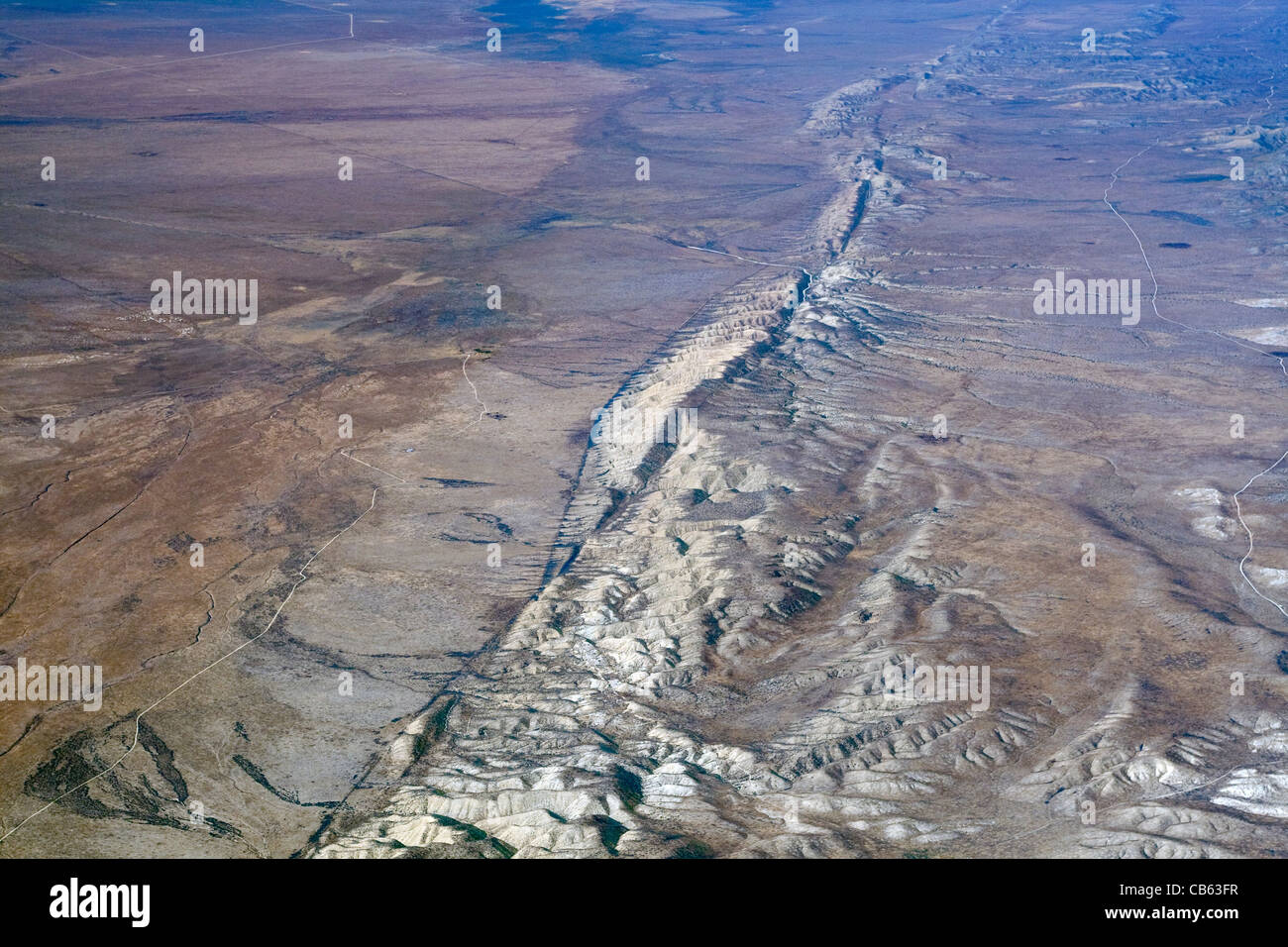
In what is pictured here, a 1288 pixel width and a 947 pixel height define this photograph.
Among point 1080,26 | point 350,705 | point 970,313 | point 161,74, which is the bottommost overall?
point 350,705

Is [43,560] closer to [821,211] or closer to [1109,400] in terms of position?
[1109,400]

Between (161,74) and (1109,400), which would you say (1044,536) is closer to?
(1109,400)

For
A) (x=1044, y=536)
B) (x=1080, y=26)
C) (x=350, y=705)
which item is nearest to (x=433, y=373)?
(x=350, y=705)

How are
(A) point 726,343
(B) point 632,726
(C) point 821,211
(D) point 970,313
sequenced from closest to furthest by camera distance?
(B) point 632,726, (A) point 726,343, (D) point 970,313, (C) point 821,211

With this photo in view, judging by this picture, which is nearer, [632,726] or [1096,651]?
[632,726]
